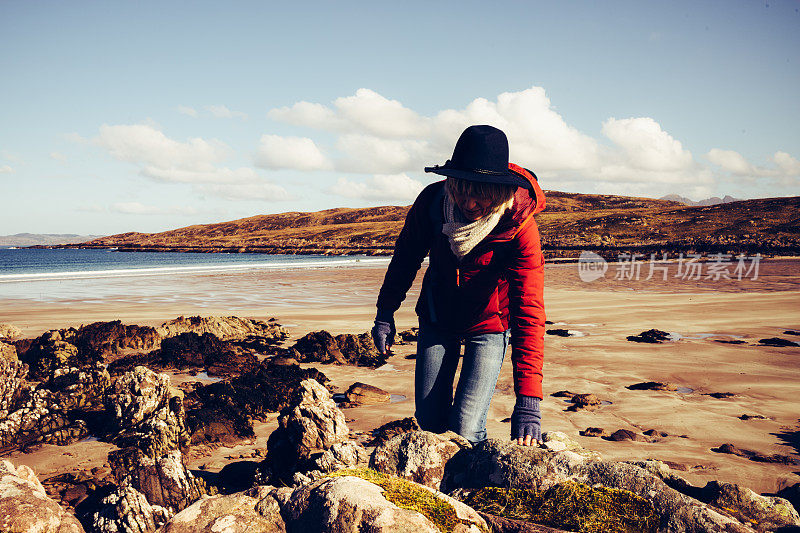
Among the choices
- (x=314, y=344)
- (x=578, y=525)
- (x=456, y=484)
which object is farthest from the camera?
(x=314, y=344)

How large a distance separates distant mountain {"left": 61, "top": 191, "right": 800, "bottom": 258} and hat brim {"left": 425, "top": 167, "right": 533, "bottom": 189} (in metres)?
45.1

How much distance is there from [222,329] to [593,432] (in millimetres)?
8196

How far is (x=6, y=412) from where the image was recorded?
574 cm

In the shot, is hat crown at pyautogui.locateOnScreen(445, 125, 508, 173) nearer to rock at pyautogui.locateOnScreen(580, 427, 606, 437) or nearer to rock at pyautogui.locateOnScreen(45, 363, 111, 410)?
rock at pyautogui.locateOnScreen(580, 427, 606, 437)

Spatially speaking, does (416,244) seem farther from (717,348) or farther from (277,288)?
(277,288)

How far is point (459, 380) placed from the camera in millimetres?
3543

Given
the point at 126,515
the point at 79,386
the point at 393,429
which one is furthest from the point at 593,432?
the point at 79,386

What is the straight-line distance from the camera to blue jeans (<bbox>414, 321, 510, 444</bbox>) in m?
3.41

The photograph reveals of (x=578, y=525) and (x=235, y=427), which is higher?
(x=578, y=525)

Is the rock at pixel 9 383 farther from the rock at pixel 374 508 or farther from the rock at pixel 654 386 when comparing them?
the rock at pixel 654 386

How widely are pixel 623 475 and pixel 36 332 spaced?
44.6ft

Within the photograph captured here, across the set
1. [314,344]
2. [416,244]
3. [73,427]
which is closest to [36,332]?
[314,344]

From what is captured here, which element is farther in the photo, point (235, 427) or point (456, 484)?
point (235, 427)

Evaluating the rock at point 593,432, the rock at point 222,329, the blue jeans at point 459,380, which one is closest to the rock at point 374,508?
the blue jeans at point 459,380
